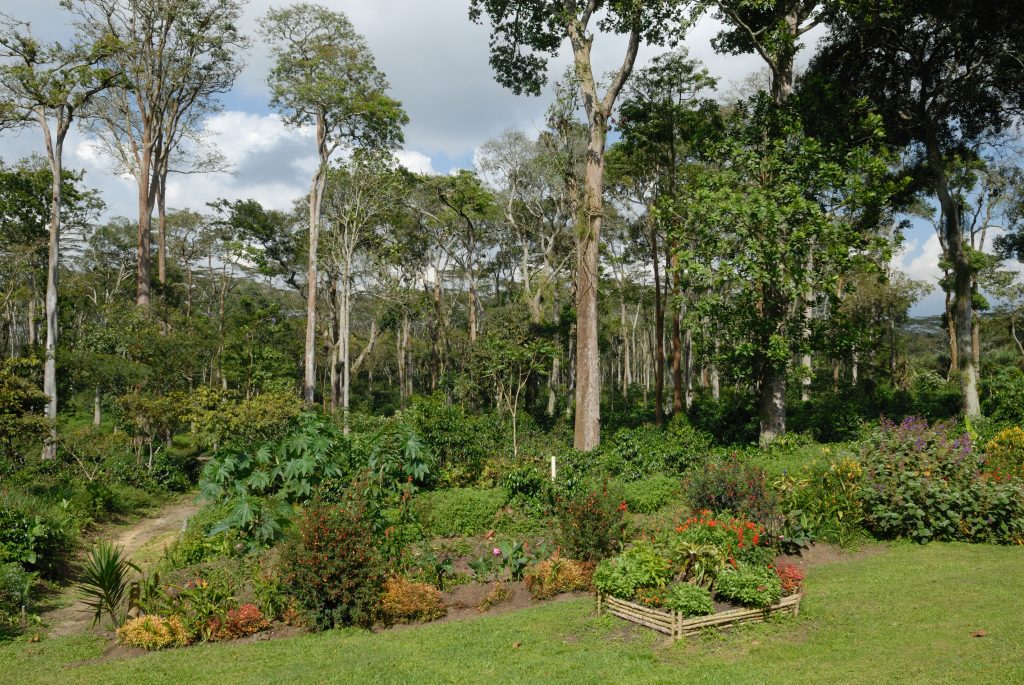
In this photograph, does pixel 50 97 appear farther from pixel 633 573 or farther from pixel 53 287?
pixel 633 573

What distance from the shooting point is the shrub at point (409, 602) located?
294 inches

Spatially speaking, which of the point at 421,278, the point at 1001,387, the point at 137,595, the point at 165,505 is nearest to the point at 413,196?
the point at 421,278

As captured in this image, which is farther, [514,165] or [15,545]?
[514,165]

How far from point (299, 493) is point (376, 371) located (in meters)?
47.0

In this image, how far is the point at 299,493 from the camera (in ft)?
36.6

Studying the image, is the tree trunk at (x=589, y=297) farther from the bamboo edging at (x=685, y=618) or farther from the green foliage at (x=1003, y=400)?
the green foliage at (x=1003, y=400)

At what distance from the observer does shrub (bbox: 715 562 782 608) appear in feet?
21.5

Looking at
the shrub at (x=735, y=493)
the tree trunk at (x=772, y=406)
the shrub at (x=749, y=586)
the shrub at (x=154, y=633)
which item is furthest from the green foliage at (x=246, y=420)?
the shrub at (x=749, y=586)

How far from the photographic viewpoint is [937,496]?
365 inches

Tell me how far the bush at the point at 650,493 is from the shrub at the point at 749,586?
163 inches

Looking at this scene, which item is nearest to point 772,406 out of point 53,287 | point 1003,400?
point 1003,400

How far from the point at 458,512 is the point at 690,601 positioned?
5.32 metres

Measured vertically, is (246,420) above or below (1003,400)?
below

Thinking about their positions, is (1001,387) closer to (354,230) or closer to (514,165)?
(514,165)
